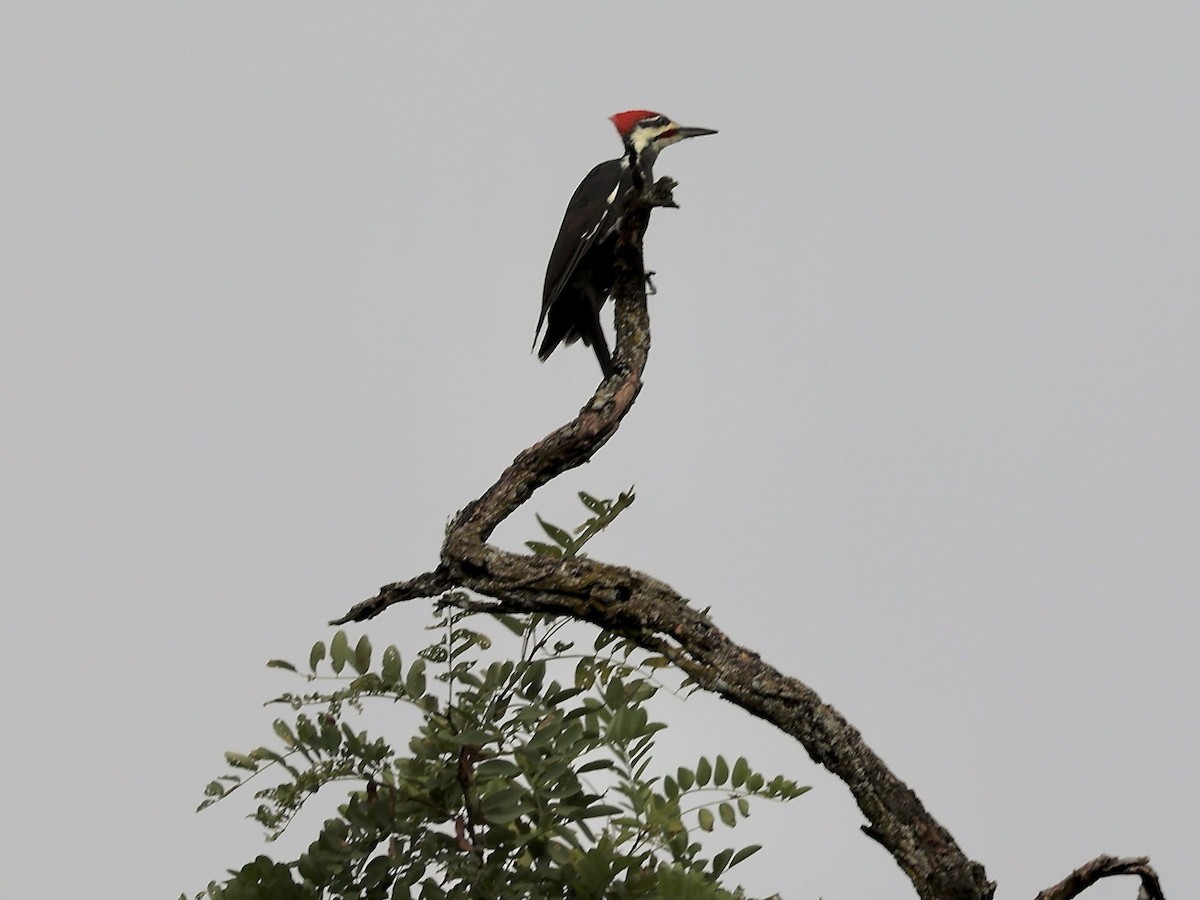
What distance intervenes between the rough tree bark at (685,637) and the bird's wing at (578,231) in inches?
67.3

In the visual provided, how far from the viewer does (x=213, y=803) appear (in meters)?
2.99

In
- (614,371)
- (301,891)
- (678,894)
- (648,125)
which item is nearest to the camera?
(678,894)

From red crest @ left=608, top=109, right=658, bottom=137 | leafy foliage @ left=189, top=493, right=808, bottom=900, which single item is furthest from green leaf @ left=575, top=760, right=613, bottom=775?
red crest @ left=608, top=109, right=658, bottom=137

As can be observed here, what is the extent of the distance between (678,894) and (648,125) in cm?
449

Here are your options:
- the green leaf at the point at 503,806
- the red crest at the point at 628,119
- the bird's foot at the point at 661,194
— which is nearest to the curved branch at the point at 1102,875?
the green leaf at the point at 503,806

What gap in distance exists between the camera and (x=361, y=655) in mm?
2990

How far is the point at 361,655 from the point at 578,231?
2590 mm

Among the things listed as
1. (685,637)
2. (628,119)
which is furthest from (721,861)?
(628,119)

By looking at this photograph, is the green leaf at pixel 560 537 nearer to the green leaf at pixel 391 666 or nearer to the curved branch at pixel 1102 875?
the green leaf at pixel 391 666

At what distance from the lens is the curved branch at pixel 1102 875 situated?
295 cm

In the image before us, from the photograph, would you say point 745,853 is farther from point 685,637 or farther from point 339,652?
point 339,652

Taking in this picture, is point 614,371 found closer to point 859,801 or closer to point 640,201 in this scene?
point 640,201

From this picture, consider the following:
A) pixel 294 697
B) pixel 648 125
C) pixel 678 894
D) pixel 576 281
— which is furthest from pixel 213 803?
pixel 648 125

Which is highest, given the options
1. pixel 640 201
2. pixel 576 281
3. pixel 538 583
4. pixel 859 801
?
pixel 576 281
